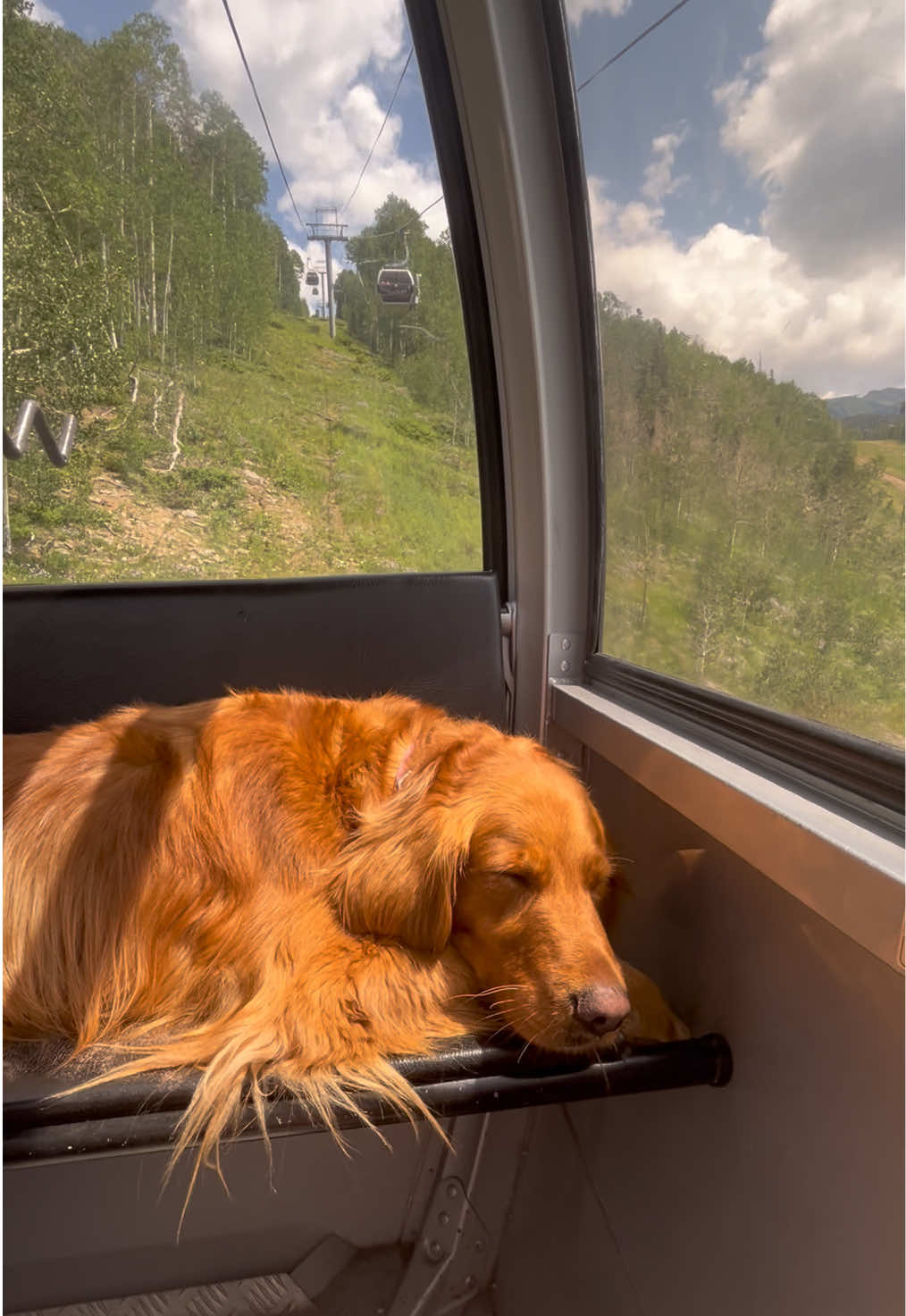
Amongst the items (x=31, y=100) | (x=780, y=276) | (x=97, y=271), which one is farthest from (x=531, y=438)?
(x=31, y=100)

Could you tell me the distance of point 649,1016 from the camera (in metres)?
1.27

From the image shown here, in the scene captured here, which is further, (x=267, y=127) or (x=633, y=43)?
(x=267, y=127)

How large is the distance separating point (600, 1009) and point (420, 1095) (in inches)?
10.4

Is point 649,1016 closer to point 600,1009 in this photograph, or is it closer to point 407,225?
point 600,1009

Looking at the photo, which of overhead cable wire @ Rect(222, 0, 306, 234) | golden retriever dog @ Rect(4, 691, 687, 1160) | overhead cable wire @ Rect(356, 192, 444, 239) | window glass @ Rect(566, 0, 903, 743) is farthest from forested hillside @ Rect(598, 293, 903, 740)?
overhead cable wire @ Rect(222, 0, 306, 234)

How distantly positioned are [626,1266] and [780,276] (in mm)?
1628

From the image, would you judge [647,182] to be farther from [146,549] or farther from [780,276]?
[146,549]

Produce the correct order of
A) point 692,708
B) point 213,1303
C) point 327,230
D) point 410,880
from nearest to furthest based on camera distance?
point 410,880
point 692,708
point 213,1303
point 327,230

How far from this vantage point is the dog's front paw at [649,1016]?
124cm

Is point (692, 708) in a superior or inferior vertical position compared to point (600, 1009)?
superior

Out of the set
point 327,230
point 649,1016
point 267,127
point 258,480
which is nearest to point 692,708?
point 649,1016

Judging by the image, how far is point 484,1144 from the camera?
1850 millimetres

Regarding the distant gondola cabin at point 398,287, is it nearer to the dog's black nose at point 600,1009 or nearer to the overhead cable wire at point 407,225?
the overhead cable wire at point 407,225

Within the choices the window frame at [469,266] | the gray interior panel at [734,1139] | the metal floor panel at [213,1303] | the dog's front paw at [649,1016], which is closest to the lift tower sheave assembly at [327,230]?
the window frame at [469,266]
